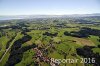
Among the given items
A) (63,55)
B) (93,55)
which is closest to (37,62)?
(63,55)

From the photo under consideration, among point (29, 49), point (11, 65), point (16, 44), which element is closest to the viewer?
point (11, 65)

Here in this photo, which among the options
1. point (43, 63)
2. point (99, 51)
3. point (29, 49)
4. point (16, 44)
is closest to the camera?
point (43, 63)

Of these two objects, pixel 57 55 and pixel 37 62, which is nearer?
pixel 37 62

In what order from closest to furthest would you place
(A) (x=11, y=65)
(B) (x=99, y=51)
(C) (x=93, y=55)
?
(A) (x=11, y=65) → (C) (x=93, y=55) → (B) (x=99, y=51)

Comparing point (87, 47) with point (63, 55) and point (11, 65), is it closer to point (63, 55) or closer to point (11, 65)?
point (63, 55)

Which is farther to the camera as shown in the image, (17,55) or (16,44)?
(16,44)

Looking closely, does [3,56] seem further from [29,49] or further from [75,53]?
[75,53]

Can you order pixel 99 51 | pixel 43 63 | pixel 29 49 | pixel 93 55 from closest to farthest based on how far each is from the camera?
1. pixel 43 63
2. pixel 93 55
3. pixel 99 51
4. pixel 29 49

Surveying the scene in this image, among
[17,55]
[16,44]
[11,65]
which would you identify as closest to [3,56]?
[17,55]

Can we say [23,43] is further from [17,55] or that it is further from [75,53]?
[75,53]
